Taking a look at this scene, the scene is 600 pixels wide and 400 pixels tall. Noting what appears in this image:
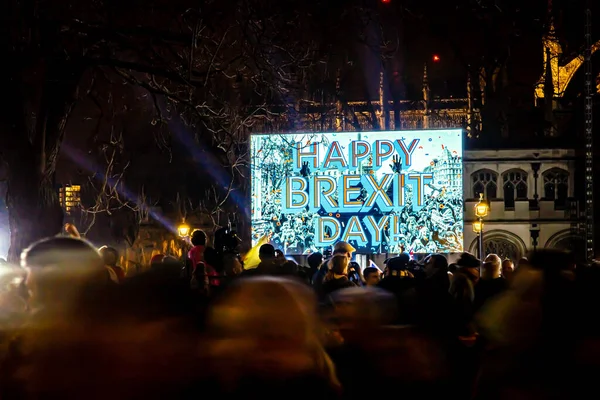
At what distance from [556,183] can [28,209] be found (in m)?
27.8

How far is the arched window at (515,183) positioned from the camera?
34312 mm

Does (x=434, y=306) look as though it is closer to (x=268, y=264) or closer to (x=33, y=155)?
(x=268, y=264)

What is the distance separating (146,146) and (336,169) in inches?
590

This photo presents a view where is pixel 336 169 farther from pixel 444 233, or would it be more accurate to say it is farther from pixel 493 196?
pixel 493 196

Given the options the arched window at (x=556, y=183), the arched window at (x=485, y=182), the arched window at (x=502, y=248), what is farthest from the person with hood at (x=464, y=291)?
the arched window at (x=556, y=183)

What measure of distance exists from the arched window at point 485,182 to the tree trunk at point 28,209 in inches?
1042

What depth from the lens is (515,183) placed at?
34406 millimetres

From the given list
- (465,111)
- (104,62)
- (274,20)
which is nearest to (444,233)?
(274,20)

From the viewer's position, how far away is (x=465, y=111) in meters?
43.0

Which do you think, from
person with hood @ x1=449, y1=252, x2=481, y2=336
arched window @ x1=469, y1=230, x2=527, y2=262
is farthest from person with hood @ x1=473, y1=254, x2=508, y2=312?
arched window @ x1=469, y1=230, x2=527, y2=262

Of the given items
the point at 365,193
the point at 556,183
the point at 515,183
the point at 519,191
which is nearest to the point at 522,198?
the point at 519,191

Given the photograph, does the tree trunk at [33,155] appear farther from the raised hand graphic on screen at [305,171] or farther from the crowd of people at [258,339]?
the raised hand graphic on screen at [305,171]

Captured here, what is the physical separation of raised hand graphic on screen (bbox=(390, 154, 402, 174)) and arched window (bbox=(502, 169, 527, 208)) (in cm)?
1142

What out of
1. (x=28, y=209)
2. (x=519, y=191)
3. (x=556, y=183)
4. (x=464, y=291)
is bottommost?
(x=464, y=291)
